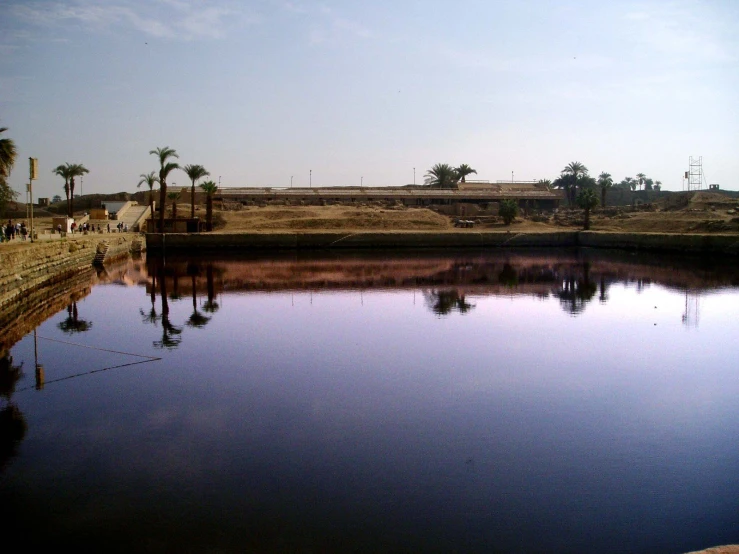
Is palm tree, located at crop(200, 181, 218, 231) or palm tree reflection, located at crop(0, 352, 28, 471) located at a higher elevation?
palm tree, located at crop(200, 181, 218, 231)

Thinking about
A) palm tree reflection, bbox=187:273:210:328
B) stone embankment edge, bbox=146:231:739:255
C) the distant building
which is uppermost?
the distant building

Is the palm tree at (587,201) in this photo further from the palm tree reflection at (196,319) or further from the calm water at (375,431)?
the palm tree reflection at (196,319)

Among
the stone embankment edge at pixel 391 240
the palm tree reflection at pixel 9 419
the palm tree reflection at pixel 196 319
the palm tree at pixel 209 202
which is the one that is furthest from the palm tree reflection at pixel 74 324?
the palm tree at pixel 209 202

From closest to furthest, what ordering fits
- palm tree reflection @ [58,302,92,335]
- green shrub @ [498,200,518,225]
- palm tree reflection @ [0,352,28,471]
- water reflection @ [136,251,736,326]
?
palm tree reflection @ [0,352,28,471] < palm tree reflection @ [58,302,92,335] < water reflection @ [136,251,736,326] < green shrub @ [498,200,518,225]

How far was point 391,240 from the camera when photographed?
50.5 metres

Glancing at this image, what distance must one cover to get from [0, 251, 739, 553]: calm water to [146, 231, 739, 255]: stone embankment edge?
89.9 feet

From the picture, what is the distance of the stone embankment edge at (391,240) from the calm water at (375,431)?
27411mm

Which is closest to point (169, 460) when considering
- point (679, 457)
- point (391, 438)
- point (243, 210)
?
point (391, 438)

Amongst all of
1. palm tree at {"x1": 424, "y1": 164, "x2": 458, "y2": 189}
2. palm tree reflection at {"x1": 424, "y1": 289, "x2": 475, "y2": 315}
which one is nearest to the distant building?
palm tree at {"x1": 424, "y1": 164, "x2": 458, "y2": 189}

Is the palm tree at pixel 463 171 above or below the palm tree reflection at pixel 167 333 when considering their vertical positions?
above

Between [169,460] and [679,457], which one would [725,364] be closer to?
[679,457]

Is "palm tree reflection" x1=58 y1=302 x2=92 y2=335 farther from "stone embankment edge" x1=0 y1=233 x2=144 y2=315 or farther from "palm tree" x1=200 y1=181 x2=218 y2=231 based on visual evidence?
"palm tree" x1=200 y1=181 x2=218 y2=231

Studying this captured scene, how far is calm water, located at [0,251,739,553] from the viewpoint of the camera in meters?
7.10

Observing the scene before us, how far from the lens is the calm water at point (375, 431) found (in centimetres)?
710
